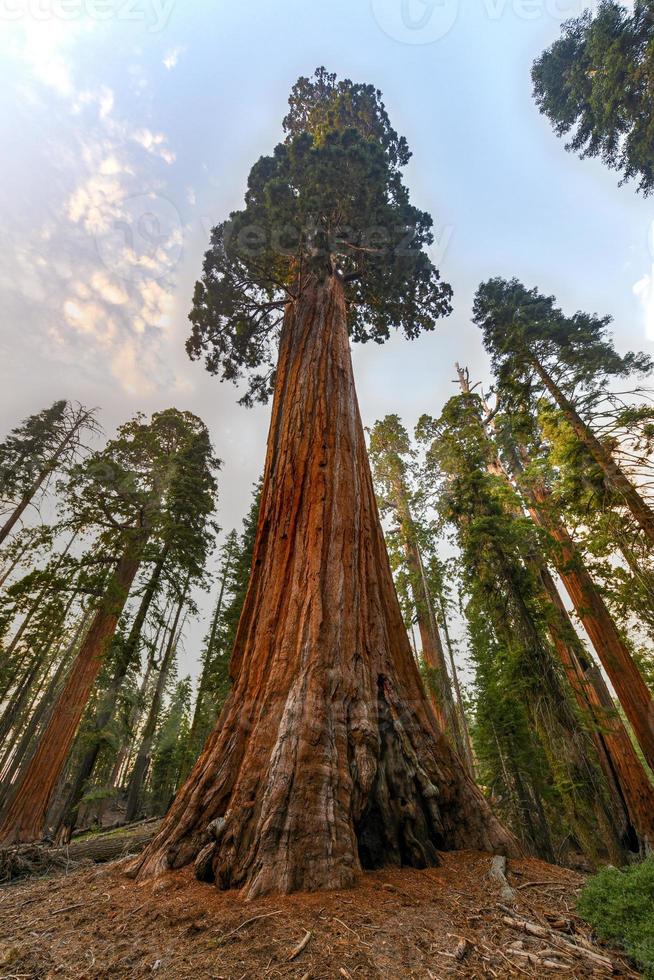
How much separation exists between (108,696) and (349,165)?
14.0 metres

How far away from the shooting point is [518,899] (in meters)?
2.33

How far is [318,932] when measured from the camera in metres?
1.92

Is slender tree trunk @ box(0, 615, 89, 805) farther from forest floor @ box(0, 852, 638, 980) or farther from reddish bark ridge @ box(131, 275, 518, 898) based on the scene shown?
forest floor @ box(0, 852, 638, 980)

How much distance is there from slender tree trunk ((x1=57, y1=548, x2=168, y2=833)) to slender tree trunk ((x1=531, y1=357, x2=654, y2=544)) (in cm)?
1114

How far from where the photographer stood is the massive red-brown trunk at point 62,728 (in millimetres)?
8039

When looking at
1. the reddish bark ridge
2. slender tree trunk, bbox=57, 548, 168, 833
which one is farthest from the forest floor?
slender tree trunk, bbox=57, 548, 168, 833

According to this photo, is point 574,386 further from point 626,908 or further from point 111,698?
point 111,698

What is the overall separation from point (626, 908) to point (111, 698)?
33.6ft

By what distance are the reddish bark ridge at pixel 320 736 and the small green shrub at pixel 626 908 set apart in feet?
3.62

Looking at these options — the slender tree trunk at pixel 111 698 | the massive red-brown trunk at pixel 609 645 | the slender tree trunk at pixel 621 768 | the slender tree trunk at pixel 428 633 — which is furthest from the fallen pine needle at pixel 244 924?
the slender tree trunk at pixel 428 633

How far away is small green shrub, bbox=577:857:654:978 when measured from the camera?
174cm

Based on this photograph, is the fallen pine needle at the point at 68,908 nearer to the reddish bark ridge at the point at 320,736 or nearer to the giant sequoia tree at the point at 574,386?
the reddish bark ridge at the point at 320,736

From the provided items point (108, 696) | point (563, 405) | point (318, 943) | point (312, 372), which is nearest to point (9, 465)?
point (108, 696)

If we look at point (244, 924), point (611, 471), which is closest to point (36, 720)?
point (244, 924)
